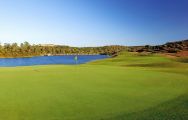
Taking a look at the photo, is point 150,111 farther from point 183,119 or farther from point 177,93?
point 177,93

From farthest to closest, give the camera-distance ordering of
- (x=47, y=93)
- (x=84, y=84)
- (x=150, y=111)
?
(x=84, y=84) < (x=47, y=93) < (x=150, y=111)

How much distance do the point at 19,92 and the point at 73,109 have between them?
4.01 metres

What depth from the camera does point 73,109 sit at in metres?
10.3

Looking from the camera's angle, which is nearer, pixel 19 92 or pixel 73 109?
pixel 73 109

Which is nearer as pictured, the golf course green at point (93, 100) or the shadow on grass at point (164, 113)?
the shadow on grass at point (164, 113)

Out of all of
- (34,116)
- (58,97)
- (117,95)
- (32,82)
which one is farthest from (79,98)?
(32,82)

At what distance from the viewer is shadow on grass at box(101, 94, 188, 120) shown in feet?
30.5

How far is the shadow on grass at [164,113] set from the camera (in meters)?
9.30

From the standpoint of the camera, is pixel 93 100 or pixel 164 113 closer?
pixel 164 113

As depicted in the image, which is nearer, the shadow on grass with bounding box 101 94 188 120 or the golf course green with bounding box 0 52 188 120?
the shadow on grass with bounding box 101 94 188 120

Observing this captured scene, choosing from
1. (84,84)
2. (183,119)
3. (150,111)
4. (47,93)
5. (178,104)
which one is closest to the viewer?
(183,119)

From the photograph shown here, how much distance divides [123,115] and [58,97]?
3.62 m

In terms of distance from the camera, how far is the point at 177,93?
13.5 m

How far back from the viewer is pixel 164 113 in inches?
388
